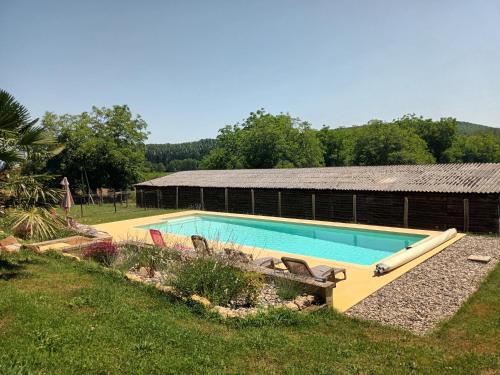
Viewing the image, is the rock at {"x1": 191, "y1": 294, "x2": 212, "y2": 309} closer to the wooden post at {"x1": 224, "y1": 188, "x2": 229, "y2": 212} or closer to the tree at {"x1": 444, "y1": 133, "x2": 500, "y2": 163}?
the wooden post at {"x1": 224, "y1": 188, "x2": 229, "y2": 212}

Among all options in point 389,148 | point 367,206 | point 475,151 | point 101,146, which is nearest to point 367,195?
point 367,206

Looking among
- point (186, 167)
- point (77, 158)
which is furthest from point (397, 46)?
point (186, 167)

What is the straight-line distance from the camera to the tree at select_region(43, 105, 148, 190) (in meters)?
35.1

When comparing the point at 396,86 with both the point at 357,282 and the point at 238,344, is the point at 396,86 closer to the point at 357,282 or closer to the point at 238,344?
the point at 357,282

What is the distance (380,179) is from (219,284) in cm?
1338

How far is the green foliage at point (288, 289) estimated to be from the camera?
6496 mm

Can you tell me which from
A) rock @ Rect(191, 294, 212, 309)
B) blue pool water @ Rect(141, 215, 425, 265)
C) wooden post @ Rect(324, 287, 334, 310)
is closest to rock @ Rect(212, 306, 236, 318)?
rock @ Rect(191, 294, 212, 309)

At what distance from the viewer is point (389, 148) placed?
46.3 m

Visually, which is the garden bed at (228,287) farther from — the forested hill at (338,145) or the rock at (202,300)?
the forested hill at (338,145)

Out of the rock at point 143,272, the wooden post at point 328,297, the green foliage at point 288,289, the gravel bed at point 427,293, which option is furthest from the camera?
the rock at point 143,272

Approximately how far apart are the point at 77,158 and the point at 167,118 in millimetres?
9368

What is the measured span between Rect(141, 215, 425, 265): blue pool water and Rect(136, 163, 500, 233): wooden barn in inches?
59.3

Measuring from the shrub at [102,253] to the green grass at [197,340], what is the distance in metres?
2.29

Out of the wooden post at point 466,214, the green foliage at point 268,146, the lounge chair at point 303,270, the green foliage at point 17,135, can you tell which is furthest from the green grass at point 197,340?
the green foliage at point 268,146
